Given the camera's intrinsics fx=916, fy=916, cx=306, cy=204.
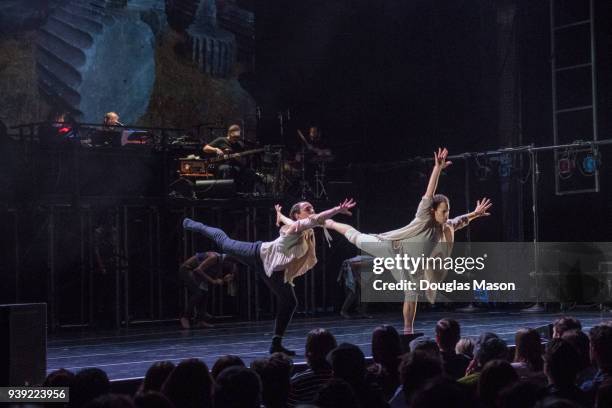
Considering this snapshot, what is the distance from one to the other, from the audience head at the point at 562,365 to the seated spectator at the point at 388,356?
1.14m

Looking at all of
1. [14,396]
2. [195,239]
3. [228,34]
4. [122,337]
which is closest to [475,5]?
[228,34]

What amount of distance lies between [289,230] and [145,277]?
18.9 ft

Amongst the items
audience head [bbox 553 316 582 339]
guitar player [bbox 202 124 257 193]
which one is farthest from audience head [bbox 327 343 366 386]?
guitar player [bbox 202 124 257 193]

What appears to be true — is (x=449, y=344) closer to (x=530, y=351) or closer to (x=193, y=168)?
(x=530, y=351)

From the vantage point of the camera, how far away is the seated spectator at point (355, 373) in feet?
14.5

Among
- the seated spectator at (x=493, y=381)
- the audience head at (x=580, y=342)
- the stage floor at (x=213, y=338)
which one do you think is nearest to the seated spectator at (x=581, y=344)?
the audience head at (x=580, y=342)

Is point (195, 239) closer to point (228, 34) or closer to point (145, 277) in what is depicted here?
point (145, 277)

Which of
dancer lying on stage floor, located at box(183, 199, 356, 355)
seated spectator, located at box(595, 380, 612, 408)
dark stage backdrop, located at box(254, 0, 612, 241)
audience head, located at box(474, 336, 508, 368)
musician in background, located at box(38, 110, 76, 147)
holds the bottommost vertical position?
audience head, located at box(474, 336, 508, 368)

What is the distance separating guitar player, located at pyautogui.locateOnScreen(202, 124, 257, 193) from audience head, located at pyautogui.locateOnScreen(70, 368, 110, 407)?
34.5ft

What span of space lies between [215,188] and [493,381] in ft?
35.9

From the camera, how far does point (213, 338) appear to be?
12.1 m

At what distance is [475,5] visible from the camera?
714 inches

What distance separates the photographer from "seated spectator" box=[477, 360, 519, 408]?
4051mm

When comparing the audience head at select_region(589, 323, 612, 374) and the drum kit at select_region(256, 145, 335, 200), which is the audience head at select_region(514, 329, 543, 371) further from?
the drum kit at select_region(256, 145, 335, 200)
